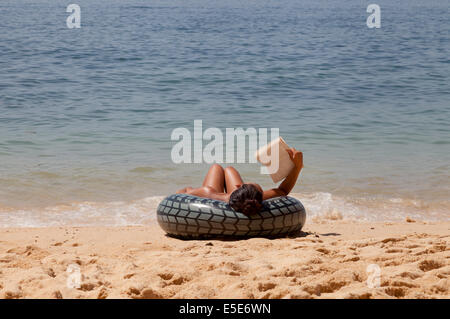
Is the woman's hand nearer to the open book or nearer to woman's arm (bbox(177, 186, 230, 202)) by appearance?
the open book

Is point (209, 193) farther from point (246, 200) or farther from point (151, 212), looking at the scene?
point (151, 212)

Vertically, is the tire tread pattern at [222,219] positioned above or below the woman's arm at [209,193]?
below

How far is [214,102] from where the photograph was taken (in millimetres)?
15039

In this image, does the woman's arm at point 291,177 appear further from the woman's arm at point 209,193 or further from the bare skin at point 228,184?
the woman's arm at point 209,193

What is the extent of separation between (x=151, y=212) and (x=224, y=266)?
348 cm

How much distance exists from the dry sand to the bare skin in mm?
554

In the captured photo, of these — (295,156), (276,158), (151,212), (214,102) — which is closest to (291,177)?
(295,156)

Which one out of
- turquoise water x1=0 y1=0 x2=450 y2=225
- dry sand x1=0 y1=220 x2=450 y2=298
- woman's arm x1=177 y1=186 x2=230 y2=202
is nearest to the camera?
dry sand x1=0 y1=220 x2=450 y2=298

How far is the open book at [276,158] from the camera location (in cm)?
591

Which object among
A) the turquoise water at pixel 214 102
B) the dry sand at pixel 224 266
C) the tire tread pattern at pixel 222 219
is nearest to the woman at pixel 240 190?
the tire tread pattern at pixel 222 219

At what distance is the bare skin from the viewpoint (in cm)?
617

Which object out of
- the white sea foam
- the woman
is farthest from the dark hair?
the white sea foam

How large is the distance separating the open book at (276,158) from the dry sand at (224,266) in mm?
719

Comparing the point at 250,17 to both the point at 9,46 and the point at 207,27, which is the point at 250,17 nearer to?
the point at 207,27
